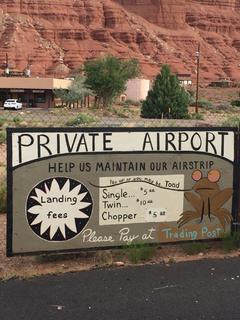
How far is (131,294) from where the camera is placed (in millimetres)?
5012

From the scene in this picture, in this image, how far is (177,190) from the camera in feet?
20.1

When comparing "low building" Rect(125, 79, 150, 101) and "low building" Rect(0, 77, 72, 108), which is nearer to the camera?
"low building" Rect(0, 77, 72, 108)

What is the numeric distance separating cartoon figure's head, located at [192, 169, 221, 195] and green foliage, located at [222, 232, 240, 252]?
604 mm

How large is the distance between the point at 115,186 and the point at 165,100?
44588mm

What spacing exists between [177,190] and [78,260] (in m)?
1.35

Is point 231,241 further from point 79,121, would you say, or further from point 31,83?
point 31,83

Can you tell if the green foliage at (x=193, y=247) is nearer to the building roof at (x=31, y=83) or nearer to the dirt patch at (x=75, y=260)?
the dirt patch at (x=75, y=260)

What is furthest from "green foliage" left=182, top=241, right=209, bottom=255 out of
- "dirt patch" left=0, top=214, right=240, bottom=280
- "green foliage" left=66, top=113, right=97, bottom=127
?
"green foliage" left=66, top=113, right=97, bottom=127

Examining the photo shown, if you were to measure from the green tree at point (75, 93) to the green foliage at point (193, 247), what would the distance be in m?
71.6

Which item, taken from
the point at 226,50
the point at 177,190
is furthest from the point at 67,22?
the point at 177,190

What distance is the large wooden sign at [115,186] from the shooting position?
558 centimetres

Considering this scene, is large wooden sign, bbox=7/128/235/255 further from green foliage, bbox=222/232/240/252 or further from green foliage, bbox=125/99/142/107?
green foliage, bbox=125/99/142/107

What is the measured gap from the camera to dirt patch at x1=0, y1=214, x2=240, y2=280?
560 cm

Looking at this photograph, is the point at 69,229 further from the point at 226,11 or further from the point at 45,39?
the point at 226,11
